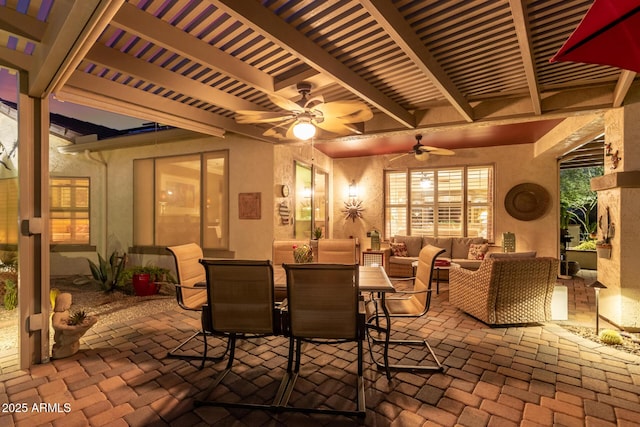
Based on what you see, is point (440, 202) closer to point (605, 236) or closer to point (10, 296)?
point (605, 236)

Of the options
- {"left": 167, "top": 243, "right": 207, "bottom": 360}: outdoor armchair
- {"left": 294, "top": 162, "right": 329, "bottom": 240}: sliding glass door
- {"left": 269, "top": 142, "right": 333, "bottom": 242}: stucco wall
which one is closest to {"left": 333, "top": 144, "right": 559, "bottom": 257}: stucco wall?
{"left": 294, "top": 162, "right": 329, "bottom": 240}: sliding glass door

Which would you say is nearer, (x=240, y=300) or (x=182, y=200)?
(x=240, y=300)

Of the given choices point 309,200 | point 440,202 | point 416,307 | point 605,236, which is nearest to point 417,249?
point 440,202

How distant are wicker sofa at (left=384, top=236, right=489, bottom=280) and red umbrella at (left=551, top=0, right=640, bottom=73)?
17.4 feet

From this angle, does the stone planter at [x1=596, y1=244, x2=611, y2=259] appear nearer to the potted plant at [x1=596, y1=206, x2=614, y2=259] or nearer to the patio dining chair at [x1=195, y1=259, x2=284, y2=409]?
the potted plant at [x1=596, y1=206, x2=614, y2=259]

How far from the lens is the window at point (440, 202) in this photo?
7387 mm

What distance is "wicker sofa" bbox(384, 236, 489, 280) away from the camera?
6.61 m

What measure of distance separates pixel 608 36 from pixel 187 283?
10.9 feet

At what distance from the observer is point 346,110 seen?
3053 mm

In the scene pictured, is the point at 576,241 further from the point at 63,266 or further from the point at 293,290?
the point at 63,266

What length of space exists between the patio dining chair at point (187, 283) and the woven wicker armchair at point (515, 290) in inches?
122

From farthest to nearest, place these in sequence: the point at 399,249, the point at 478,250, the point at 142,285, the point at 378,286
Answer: the point at 399,249, the point at 478,250, the point at 142,285, the point at 378,286

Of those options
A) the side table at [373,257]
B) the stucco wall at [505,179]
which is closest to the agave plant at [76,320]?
the side table at [373,257]

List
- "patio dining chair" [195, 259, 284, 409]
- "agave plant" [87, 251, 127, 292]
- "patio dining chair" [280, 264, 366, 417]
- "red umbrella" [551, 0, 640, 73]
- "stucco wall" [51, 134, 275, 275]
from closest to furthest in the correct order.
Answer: "red umbrella" [551, 0, 640, 73], "patio dining chair" [280, 264, 366, 417], "patio dining chair" [195, 259, 284, 409], "agave plant" [87, 251, 127, 292], "stucco wall" [51, 134, 275, 275]
